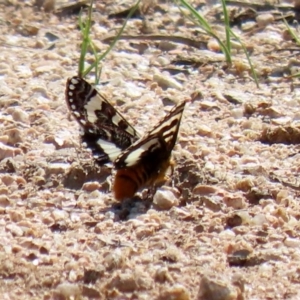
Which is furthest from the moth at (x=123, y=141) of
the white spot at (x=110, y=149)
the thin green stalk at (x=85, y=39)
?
the thin green stalk at (x=85, y=39)

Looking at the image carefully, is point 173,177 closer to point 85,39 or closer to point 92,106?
point 92,106

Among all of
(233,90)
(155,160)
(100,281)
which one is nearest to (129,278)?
(100,281)

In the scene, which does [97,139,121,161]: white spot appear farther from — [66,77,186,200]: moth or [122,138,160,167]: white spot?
[122,138,160,167]: white spot

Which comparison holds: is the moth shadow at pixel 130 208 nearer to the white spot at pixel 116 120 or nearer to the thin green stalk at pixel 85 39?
the white spot at pixel 116 120

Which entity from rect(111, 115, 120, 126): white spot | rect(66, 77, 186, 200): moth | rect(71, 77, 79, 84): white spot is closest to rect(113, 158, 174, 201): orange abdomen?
rect(66, 77, 186, 200): moth

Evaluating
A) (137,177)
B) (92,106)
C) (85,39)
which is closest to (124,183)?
(137,177)

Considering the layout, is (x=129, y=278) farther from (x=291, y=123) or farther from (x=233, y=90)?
(x=233, y=90)
